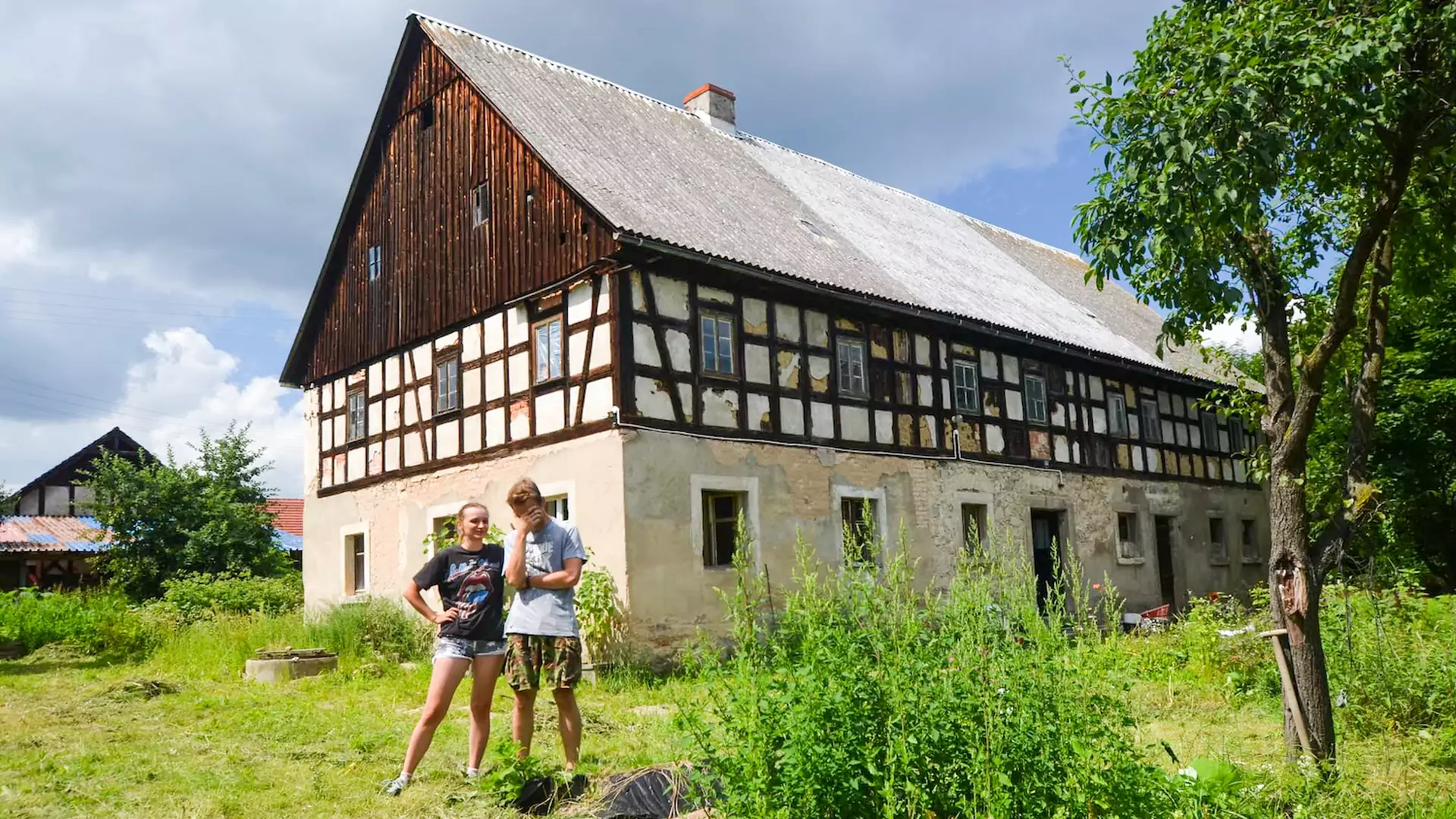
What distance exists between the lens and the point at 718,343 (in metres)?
12.9

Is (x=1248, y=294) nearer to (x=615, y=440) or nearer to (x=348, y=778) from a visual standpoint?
(x=348, y=778)

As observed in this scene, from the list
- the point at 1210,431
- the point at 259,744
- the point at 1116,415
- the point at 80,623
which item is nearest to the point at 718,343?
the point at 259,744

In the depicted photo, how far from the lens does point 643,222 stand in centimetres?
1223

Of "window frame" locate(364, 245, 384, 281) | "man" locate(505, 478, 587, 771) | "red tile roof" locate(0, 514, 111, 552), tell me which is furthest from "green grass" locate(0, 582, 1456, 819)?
"red tile roof" locate(0, 514, 111, 552)

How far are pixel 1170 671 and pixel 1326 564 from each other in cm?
426

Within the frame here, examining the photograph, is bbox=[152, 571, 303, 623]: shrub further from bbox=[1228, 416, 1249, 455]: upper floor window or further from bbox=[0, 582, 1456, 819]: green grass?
bbox=[1228, 416, 1249, 455]: upper floor window

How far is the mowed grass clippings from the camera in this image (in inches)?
228

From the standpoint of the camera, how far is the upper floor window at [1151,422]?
19328 mm

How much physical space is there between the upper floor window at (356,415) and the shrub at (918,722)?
13741 millimetres

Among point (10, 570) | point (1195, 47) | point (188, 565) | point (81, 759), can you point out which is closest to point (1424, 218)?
point (1195, 47)

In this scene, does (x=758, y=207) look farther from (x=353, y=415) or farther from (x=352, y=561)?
(x=352, y=561)

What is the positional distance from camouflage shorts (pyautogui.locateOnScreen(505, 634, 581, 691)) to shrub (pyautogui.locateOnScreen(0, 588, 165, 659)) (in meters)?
11.5

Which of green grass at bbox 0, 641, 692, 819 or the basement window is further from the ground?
the basement window

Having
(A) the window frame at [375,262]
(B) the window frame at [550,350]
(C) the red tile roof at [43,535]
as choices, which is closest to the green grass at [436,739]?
(B) the window frame at [550,350]
